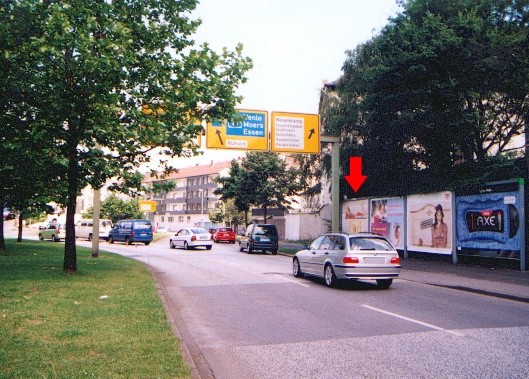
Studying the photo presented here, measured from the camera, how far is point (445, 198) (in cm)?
2044

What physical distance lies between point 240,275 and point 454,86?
11.4 metres

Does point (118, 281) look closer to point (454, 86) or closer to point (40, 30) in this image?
point (40, 30)

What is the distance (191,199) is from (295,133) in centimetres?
8029

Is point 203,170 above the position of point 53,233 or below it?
above

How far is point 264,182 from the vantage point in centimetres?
4381

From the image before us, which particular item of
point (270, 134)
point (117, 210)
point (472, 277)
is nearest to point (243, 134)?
point (270, 134)

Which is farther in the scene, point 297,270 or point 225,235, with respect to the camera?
point 225,235

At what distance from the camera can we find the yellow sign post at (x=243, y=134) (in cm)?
1981

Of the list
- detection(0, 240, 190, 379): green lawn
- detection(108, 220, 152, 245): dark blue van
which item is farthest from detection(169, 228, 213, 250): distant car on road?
detection(0, 240, 190, 379): green lawn

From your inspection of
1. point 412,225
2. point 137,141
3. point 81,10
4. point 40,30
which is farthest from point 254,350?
point 412,225

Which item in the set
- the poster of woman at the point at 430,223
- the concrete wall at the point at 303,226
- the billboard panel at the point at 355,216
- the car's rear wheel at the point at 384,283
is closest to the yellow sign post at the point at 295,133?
the poster of woman at the point at 430,223

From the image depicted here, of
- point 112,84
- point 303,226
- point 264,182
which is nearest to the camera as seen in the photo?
point 112,84

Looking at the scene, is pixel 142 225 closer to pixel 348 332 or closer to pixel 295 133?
pixel 295 133

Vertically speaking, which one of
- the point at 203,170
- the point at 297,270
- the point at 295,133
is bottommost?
the point at 297,270
